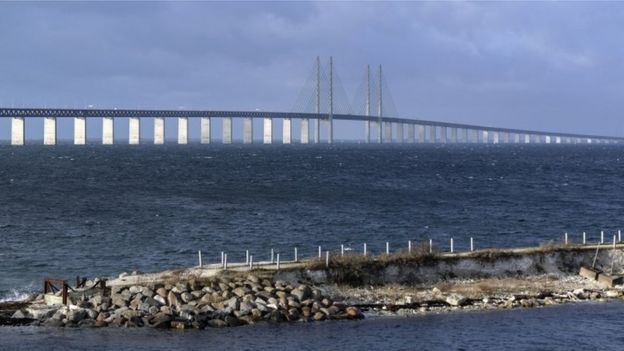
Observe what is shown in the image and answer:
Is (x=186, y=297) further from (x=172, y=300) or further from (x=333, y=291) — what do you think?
(x=333, y=291)

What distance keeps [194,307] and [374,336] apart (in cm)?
584

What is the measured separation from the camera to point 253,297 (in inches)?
1243

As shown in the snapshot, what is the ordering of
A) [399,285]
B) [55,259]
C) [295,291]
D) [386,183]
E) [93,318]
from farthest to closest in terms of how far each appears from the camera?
[386,183], [55,259], [399,285], [295,291], [93,318]

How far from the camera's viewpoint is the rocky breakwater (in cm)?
2970

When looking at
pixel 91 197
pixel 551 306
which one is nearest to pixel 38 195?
pixel 91 197

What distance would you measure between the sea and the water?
6cm

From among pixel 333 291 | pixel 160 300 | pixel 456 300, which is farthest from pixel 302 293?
pixel 456 300

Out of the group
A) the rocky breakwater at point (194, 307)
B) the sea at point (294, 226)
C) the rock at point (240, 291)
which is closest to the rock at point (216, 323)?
the rocky breakwater at point (194, 307)

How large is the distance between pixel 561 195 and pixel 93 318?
6211 cm

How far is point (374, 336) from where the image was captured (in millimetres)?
28578

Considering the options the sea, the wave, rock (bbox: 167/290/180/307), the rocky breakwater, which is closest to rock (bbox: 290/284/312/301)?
the rocky breakwater

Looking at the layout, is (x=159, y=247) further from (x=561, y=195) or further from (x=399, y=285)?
(x=561, y=195)

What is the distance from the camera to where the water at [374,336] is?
27.3 metres

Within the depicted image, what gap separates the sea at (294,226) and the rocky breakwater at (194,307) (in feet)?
2.48
